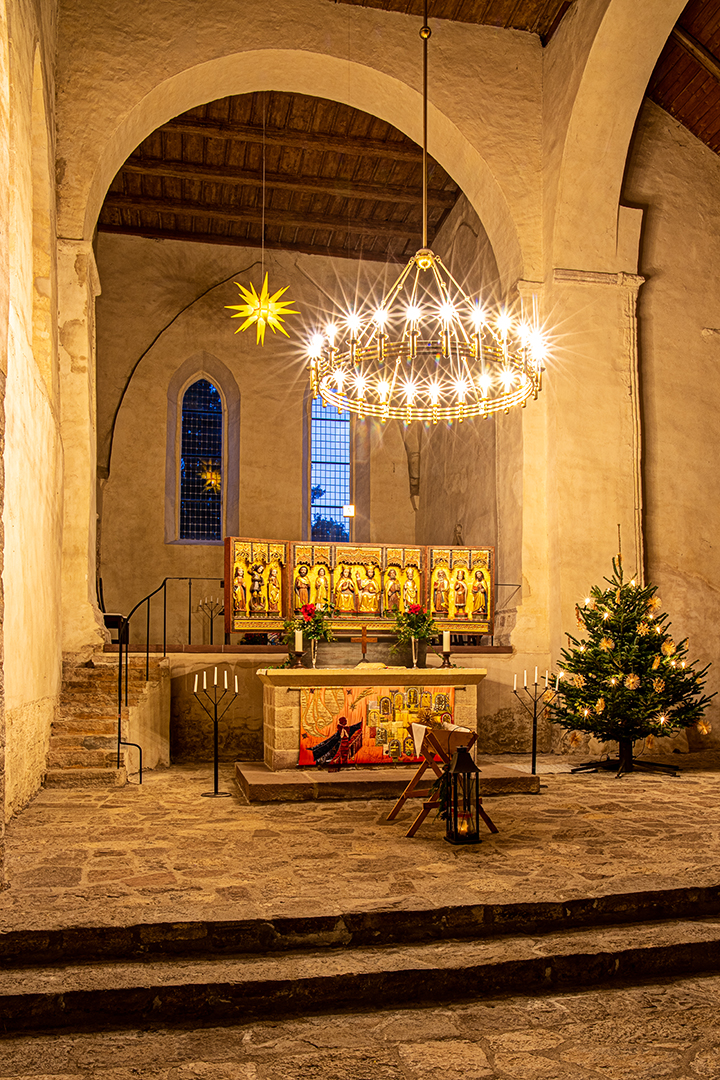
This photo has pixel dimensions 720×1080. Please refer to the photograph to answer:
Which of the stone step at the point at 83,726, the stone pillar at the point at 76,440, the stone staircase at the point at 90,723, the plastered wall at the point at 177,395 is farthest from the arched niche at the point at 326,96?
the stone step at the point at 83,726

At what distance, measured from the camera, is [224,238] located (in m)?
17.4

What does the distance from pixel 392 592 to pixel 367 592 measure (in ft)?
1.06

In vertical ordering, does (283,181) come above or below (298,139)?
below

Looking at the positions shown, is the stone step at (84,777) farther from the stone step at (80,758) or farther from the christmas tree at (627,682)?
the christmas tree at (627,682)

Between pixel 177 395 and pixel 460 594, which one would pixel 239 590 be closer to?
pixel 460 594

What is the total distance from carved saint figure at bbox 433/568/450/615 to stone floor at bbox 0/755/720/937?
374 cm

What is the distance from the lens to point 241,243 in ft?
57.3

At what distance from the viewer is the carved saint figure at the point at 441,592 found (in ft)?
37.6

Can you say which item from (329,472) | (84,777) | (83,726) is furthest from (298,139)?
(84,777)

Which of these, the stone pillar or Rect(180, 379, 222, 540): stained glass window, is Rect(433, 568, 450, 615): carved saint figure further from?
Rect(180, 379, 222, 540): stained glass window

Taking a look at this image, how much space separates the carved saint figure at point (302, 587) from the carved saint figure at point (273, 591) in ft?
0.78

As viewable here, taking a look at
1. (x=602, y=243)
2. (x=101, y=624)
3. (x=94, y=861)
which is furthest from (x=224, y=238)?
(x=94, y=861)

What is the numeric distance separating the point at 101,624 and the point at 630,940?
7574 millimetres

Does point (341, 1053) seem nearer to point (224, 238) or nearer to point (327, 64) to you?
point (327, 64)
